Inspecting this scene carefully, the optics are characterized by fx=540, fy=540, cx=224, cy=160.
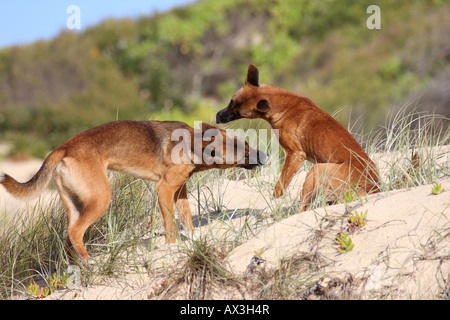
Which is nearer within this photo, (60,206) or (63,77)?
(60,206)

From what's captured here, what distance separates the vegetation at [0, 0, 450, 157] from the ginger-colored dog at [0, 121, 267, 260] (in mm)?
11708

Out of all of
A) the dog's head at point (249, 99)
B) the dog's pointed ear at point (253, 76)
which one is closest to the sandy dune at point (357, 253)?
the dog's head at point (249, 99)

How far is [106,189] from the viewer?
507 cm

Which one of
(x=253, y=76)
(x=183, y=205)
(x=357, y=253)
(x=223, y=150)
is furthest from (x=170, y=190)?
(x=357, y=253)

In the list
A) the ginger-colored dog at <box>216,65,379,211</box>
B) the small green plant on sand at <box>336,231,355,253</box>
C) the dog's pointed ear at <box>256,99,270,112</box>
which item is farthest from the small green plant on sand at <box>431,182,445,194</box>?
the dog's pointed ear at <box>256,99,270,112</box>

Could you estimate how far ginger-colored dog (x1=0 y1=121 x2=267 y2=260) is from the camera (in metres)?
5.00

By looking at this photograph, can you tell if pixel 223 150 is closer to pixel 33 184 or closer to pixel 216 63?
pixel 33 184

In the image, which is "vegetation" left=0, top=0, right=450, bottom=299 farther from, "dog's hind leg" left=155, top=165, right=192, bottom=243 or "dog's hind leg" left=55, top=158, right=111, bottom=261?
"dog's hind leg" left=55, top=158, right=111, bottom=261

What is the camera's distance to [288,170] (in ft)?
18.8

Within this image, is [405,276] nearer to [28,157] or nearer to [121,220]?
[121,220]

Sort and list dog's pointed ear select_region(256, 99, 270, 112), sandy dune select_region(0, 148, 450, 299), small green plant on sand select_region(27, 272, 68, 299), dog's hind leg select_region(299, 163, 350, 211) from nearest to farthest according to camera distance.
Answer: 1. sandy dune select_region(0, 148, 450, 299)
2. small green plant on sand select_region(27, 272, 68, 299)
3. dog's hind leg select_region(299, 163, 350, 211)
4. dog's pointed ear select_region(256, 99, 270, 112)

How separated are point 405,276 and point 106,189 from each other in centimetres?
276

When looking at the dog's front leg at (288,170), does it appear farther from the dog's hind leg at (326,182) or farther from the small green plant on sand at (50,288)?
the small green plant on sand at (50,288)
